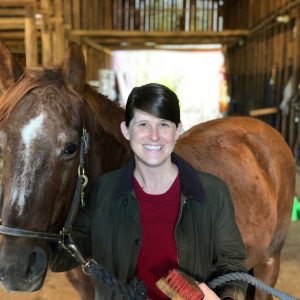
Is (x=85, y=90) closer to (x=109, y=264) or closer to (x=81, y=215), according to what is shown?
(x=81, y=215)

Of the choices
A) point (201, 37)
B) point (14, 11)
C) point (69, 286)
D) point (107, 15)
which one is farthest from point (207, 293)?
point (107, 15)

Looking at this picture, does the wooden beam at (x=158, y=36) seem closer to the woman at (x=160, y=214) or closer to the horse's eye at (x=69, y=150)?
the horse's eye at (x=69, y=150)

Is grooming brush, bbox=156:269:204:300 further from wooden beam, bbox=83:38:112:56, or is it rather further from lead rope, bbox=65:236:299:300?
wooden beam, bbox=83:38:112:56

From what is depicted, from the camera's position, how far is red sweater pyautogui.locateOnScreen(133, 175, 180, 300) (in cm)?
147

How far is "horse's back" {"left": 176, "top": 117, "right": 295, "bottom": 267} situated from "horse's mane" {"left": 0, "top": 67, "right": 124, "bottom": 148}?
26.8 inches

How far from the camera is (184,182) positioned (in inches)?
59.1

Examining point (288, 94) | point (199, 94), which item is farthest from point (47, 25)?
point (199, 94)

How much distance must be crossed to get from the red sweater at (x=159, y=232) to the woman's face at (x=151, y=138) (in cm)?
14

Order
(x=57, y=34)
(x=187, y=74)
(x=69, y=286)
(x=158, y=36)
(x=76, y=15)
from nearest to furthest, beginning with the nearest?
(x=69, y=286) < (x=57, y=34) < (x=76, y=15) < (x=158, y=36) < (x=187, y=74)

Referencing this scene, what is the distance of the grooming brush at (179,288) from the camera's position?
118 centimetres

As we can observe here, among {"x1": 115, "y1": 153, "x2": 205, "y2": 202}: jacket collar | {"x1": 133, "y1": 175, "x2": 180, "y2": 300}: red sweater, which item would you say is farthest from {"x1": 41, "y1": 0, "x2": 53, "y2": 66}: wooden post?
{"x1": 133, "y1": 175, "x2": 180, "y2": 300}: red sweater

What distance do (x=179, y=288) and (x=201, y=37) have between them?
982 cm

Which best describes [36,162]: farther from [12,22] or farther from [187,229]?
[12,22]

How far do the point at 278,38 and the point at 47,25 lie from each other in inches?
201
